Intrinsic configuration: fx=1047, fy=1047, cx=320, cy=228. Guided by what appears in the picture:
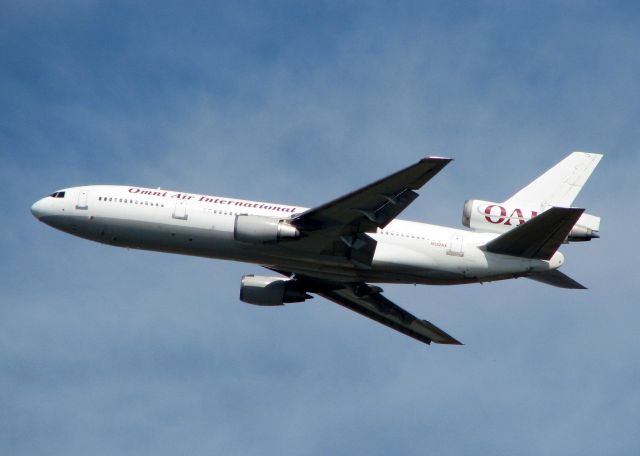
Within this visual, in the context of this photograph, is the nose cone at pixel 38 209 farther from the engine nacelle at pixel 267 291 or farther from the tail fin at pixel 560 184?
the tail fin at pixel 560 184

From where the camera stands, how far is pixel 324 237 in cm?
4894

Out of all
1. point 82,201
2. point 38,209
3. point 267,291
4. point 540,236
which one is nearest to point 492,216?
point 540,236

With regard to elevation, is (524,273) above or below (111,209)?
below

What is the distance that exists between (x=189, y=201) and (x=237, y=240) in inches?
144

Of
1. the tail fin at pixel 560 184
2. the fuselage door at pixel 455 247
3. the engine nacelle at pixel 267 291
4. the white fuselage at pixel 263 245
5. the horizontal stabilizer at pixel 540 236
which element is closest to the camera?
the horizontal stabilizer at pixel 540 236

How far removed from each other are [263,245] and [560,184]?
15.2 m

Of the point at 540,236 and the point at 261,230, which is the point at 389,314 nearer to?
the point at 261,230

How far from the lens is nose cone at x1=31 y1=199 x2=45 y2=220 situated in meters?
52.4

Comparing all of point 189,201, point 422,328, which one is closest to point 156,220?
point 189,201

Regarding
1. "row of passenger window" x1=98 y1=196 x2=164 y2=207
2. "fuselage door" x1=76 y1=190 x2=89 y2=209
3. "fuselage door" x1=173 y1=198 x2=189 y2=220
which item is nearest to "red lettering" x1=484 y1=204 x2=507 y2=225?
"fuselage door" x1=173 y1=198 x2=189 y2=220

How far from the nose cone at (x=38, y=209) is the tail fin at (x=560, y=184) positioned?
75.5ft

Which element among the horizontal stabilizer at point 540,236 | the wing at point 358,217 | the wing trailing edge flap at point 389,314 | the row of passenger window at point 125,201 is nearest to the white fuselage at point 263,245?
the row of passenger window at point 125,201

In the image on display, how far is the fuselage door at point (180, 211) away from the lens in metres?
49.6

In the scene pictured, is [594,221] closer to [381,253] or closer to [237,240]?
[381,253]
